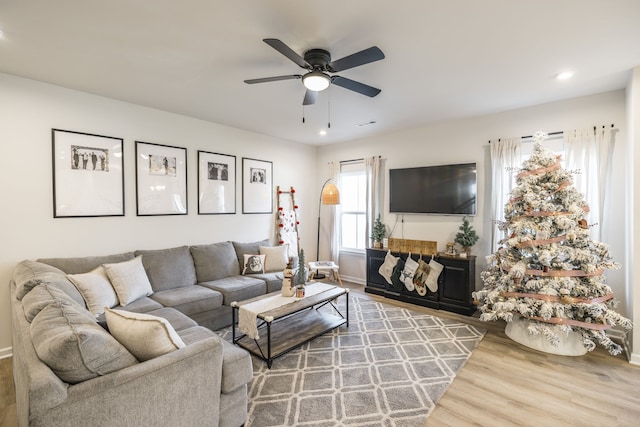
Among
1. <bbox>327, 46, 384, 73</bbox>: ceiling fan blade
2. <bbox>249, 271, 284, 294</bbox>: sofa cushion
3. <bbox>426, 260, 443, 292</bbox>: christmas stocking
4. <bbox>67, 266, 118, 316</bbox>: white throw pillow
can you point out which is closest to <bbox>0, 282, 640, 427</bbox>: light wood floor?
<bbox>67, 266, 118, 316</bbox>: white throw pillow

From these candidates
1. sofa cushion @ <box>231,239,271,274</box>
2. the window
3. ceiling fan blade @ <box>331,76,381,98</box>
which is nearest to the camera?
ceiling fan blade @ <box>331,76,381,98</box>

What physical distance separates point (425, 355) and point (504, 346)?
915 millimetres

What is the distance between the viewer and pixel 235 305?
281 cm

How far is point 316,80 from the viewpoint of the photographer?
2246 millimetres

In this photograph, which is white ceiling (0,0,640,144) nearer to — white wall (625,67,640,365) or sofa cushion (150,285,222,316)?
white wall (625,67,640,365)

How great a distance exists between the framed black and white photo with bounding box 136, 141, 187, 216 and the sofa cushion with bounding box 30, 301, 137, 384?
2.46 meters

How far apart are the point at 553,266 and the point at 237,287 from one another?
349 centimetres

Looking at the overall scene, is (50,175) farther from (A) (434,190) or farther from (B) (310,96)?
(A) (434,190)

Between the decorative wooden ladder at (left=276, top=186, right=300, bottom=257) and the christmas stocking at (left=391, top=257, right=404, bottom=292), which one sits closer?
→ the christmas stocking at (left=391, top=257, right=404, bottom=292)

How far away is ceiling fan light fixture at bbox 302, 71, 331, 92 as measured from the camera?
2.20 m

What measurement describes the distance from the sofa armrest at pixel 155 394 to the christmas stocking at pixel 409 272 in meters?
3.26

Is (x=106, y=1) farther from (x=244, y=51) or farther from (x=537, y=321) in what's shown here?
(x=537, y=321)

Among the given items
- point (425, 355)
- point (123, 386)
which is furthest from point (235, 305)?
point (425, 355)

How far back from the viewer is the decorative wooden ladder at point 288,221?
5312 millimetres
